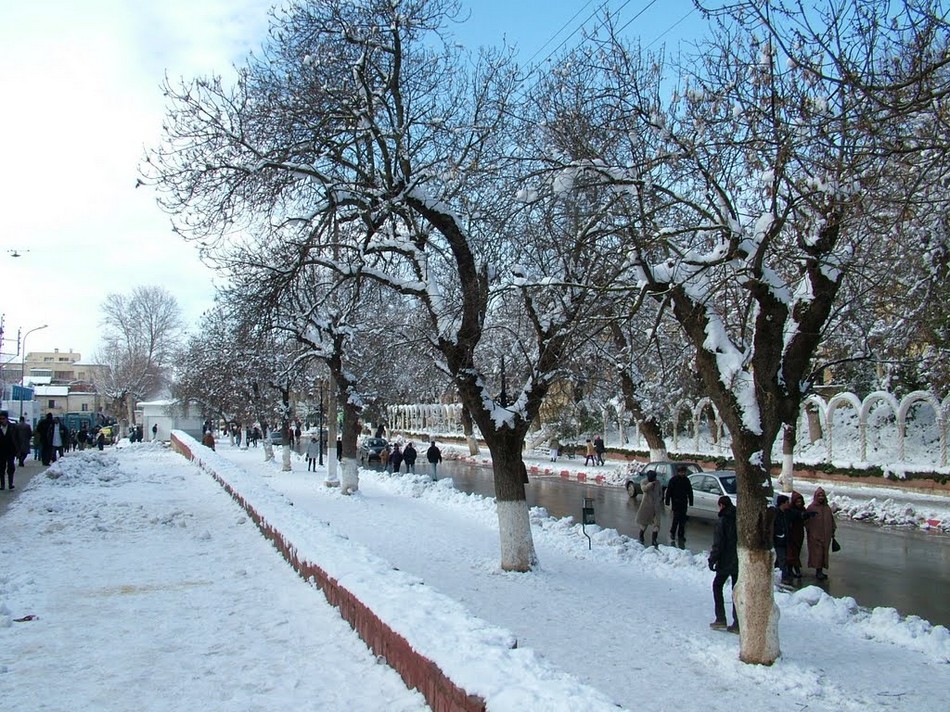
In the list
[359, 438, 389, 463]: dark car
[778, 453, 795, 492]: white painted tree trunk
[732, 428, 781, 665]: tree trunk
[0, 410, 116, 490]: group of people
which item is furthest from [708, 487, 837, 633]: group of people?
[359, 438, 389, 463]: dark car

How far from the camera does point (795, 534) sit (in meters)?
13.3

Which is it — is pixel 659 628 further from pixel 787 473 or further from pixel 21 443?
pixel 21 443

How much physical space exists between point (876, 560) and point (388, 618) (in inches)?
495

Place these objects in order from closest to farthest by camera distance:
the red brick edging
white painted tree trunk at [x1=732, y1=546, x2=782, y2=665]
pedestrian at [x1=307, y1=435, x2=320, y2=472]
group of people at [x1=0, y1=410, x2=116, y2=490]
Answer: the red brick edging, white painted tree trunk at [x1=732, y1=546, x2=782, y2=665], group of people at [x1=0, y1=410, x2=116, y2=490], pedestrian at [x1=307, y1=435, x2=320, y2=472]

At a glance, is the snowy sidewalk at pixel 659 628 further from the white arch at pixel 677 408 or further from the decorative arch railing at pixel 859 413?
the white arch at pixel 677 408

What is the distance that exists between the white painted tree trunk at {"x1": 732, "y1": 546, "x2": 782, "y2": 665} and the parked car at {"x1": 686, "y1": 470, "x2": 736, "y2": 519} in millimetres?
12739

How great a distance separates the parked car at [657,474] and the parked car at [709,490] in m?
3.18

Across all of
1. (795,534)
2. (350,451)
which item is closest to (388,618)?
(795,534)

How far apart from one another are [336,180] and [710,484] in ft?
45.6

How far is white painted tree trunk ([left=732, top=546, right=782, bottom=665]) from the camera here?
8.13 m

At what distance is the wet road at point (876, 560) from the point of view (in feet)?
38.9

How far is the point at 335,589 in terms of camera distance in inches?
302

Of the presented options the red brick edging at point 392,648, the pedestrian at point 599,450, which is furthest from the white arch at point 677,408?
the red brick edging at point 392,648

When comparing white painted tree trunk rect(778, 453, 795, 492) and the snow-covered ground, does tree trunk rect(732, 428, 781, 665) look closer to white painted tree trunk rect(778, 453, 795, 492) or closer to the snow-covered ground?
the snow-covered ground
